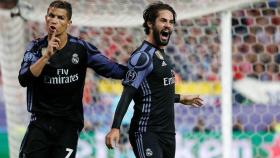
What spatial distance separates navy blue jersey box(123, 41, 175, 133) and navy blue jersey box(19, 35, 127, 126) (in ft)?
0.72

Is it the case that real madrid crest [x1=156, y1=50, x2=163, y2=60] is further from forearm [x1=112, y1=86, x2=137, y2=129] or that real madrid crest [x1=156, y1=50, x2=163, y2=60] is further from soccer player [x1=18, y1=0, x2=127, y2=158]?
soccer player [x1=18, y1=0, x2=127, y2=158]

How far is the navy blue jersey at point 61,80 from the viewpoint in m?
4.15

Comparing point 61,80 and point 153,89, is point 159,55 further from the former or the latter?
point 61,80

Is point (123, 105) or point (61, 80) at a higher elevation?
point (61, 80)

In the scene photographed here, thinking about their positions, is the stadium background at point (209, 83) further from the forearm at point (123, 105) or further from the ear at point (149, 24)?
the forearm at point (123, 105)

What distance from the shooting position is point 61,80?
4164mm

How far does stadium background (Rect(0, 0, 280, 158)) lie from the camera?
6434 millimetres

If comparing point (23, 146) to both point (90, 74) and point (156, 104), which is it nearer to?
point (156, 104)

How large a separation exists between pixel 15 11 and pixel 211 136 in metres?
2.46

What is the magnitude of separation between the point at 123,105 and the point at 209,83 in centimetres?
282

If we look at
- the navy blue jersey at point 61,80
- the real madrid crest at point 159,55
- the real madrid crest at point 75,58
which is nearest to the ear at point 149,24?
the real madrid crest at point 159,55

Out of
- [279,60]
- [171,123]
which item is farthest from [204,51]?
[171,123]

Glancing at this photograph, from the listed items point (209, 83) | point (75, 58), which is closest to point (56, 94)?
point (75, 58)

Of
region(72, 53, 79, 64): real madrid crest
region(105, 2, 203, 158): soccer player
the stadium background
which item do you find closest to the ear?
region(105, 2, 203, 158): soccer player
